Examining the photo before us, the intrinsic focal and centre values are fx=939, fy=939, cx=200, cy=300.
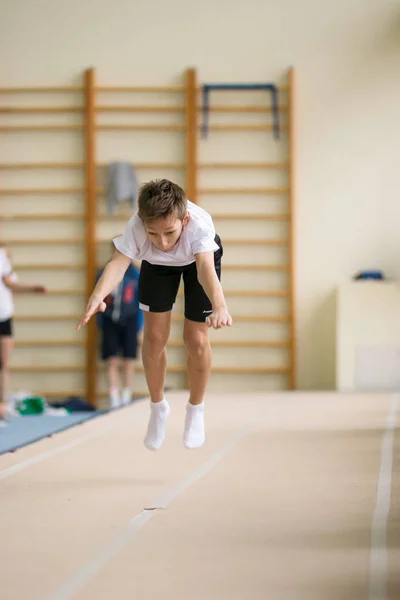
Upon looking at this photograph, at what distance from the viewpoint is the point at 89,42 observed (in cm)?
858

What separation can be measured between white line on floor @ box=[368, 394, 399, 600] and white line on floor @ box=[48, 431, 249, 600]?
2.16ft

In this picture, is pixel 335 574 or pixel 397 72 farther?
pixel 397 72

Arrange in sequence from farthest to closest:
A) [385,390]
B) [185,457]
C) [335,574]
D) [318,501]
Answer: [385,390] → [185,457] → [318,501] → [335,574]

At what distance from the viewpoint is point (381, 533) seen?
2693 millimetres

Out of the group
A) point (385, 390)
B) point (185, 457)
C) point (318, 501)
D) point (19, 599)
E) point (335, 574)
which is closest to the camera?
point (19, 599)

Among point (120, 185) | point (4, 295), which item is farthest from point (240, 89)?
point (4, 295)

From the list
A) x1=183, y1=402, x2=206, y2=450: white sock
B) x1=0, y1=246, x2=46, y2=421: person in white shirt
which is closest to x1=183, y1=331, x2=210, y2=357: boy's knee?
x1=183, y1=402, x2=206, y2=450: white sock

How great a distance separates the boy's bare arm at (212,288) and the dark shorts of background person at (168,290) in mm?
357

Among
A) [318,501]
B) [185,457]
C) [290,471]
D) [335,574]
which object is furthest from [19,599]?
[185,457]

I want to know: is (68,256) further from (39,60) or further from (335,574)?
(335,574)

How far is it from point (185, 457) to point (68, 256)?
4.47 metres

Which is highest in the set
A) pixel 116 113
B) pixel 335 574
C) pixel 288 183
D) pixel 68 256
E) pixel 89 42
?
pixel 89 42

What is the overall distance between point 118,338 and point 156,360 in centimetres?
430

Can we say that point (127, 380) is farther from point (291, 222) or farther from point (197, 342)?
point (197, 342)
